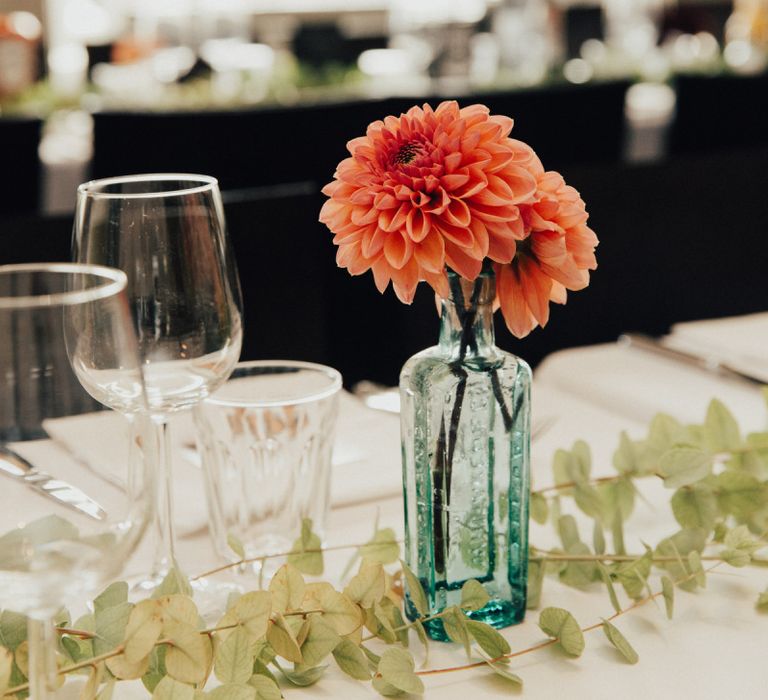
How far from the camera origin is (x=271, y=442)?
886 mm

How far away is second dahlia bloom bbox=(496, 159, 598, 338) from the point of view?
28.1 inches

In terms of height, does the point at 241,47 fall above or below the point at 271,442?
above

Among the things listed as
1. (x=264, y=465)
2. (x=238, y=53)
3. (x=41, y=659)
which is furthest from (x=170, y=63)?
(x=41, y=659)

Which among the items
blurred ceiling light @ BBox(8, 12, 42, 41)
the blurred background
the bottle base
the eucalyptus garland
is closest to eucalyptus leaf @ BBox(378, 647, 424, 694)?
the eucalyptus garland

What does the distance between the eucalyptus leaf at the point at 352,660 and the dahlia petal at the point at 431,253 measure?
22cm

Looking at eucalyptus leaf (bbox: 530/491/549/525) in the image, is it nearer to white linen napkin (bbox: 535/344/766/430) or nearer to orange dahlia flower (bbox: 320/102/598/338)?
orange dahlia flower (bbox: 320/102/598/338)

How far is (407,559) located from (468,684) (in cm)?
11

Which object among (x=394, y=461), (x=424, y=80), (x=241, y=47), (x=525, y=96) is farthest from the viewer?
(x=241, y=47)

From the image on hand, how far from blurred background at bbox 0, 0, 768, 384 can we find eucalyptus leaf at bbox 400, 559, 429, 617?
1182 mm

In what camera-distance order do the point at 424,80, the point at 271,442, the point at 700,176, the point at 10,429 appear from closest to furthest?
the point at 10,429, the point at 271,442, the point at 700,176, the point at 424,80

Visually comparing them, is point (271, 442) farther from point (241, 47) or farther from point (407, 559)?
point (241, 47)

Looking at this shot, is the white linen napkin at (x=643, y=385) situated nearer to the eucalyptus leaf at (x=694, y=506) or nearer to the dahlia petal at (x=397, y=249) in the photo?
the eucalyptus leaf at (x=694, y=506)

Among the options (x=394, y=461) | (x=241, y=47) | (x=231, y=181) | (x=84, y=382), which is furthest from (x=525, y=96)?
(x=241, y=47)

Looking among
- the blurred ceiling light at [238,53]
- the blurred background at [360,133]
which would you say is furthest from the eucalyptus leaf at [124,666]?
the blurred ceiling light at [238,53]
